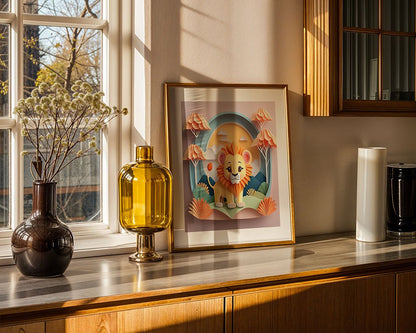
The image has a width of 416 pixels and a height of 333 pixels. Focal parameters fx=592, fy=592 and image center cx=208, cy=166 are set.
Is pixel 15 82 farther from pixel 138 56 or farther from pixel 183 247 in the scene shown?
pixel 183 247

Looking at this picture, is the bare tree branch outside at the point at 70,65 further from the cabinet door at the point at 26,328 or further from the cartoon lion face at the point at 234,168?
the cabinet door at the point at 26,328

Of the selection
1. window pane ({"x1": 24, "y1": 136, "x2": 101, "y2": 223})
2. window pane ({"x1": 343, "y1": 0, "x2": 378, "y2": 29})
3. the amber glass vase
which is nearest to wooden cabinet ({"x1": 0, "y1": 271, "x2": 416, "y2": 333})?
the amber glass vase

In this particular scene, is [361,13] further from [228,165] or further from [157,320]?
[157,320]

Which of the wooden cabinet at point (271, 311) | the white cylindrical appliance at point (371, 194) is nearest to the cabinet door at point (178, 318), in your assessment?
the wooden cabinet at point (271, 311)

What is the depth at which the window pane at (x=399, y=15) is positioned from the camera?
2.58 meters

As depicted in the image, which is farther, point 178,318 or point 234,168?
point 234,168

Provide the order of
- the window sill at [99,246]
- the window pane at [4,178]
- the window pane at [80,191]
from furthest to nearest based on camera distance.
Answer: the window pane at [80,191] → the window pane at [4,178] → the window sill at [99,246]

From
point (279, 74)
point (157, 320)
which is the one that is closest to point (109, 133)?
point (279, 74)

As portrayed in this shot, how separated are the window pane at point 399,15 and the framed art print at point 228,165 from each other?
1.80 feet

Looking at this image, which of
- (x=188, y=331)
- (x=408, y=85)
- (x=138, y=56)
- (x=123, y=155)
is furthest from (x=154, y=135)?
(x=408, y=85)

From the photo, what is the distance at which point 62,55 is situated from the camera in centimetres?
238

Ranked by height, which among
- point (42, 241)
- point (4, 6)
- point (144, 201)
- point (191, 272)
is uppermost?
point (4, 6)

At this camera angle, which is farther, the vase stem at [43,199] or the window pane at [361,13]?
the window pane at [361,13]

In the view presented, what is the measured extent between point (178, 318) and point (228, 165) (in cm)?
77
